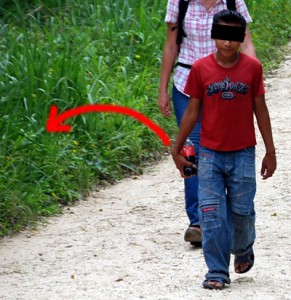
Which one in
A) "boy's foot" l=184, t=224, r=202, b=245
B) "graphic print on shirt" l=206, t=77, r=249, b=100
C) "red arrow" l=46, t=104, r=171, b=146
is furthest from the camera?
"red arrow" l=46, t=104, r=171, b=146

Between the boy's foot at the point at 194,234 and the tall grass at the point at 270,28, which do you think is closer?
the boy's foot at the point at 194,234

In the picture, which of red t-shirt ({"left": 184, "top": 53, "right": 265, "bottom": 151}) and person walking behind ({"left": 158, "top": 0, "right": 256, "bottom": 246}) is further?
person walking behind ({"left": 158, "top": 0, "right": 256, "bottom": 246})

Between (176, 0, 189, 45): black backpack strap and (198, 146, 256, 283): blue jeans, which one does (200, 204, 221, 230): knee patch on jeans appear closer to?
(198, 146, 256, 283): blue jeans

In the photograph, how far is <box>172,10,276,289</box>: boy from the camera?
5555 millimetres

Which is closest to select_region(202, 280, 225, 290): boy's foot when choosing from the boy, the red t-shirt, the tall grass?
the boy

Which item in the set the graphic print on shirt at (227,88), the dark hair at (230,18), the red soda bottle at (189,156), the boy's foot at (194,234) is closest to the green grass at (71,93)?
the boy's foot at (194,234)

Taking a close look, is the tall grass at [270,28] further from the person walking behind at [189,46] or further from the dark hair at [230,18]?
the dark hair at [230,18]

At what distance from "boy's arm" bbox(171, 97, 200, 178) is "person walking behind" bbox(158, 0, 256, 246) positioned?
0.47m

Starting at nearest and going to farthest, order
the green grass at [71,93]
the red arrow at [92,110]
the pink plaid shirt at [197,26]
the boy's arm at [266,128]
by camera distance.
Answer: the boy's arm at [266,128] → the pink plaid shirt at [197,26] → the green grass at [71,93] → the red arrow at [92,110]

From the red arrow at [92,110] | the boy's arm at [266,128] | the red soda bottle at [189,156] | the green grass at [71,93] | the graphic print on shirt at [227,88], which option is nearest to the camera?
the graphic print on shirt at [227,88]

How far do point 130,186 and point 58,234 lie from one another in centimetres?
140

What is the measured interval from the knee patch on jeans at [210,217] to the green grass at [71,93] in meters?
2.22

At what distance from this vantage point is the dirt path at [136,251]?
589 centimetres

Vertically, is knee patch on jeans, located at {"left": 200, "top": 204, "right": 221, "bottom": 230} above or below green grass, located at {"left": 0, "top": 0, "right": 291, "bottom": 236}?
above
